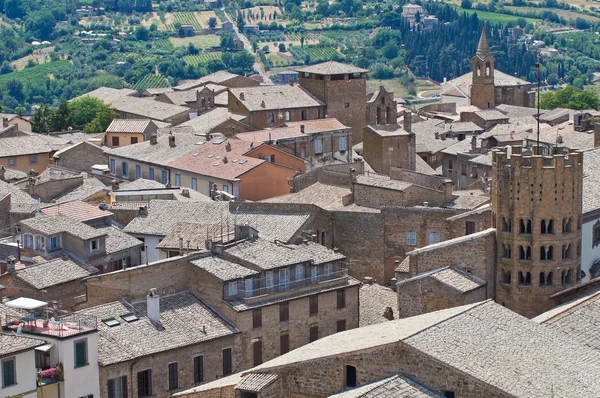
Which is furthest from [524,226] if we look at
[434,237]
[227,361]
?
[227,361]

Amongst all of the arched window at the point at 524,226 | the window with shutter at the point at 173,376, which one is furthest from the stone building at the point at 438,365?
the arched window at the point at 524,226

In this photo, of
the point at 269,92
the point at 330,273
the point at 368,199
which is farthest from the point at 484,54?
the point at 330,273

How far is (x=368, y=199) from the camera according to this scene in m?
75.6

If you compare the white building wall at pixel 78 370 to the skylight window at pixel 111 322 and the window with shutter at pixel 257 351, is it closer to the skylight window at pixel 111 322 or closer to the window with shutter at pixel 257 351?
the skylight window at pixel 111 322

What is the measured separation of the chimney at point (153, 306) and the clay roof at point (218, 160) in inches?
964

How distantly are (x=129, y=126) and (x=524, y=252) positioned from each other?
158 feet

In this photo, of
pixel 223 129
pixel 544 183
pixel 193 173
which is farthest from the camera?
pixel 223 129

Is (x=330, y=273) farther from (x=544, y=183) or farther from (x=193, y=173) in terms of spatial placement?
(x=193, y=173)

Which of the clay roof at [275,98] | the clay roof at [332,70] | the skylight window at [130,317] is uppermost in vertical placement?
the clay roof at [332,70]

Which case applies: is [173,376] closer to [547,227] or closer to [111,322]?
[111,322]

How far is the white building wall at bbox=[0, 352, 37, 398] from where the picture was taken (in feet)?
169

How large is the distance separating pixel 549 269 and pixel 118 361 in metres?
19.3

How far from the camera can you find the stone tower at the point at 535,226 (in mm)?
63719

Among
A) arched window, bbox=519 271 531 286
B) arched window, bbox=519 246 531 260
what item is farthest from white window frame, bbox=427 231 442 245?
arched window, bbox=519 246 531 260
